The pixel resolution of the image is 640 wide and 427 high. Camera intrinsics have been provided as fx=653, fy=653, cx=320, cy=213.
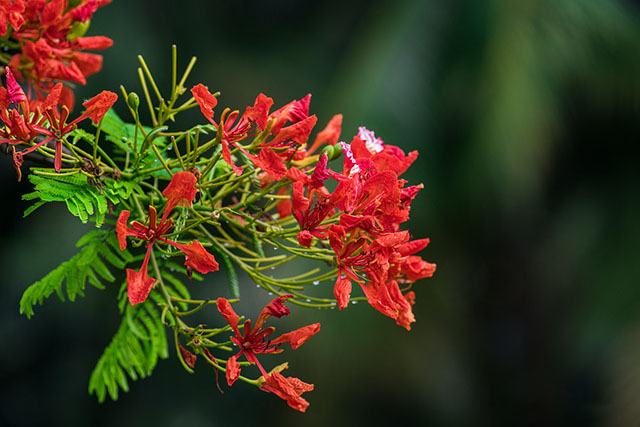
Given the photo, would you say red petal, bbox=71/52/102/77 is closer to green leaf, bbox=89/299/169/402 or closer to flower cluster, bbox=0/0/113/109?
flower cluster, bbox=0/0/113/109

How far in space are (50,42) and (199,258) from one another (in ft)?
1.65

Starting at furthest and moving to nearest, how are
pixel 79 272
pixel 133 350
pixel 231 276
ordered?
1. pixel 133 350
2. pixel 79 272
3. pixel 231 276

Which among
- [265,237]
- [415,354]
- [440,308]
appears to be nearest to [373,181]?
[265,237]

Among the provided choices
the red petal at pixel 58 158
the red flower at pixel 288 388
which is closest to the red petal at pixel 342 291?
the red flower at pixel 288 388

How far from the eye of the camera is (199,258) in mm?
718

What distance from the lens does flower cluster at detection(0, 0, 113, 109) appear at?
96 cm

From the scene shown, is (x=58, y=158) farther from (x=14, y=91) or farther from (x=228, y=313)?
(x=228, y=313)

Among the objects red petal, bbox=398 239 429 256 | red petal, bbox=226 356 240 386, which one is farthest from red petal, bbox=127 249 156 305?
red petal, bbox=398 239 429 256

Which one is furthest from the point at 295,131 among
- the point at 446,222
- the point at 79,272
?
the point at 446,222

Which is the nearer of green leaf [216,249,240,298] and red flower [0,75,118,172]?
red flower [0,75,118,172]

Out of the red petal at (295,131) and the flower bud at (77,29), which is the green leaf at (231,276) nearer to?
the red petal at (295,131)

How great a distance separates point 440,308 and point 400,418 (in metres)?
1.64

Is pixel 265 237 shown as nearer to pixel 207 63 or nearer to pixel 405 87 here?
pixel 405 87

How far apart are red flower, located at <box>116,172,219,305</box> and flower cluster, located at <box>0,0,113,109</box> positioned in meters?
0.39
